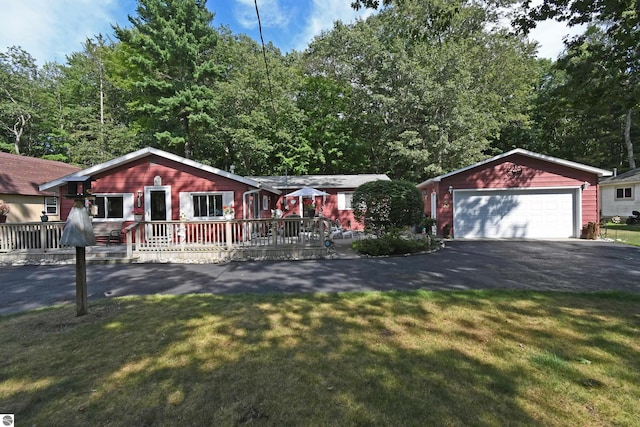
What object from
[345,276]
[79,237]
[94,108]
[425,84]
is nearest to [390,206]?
[345,276]

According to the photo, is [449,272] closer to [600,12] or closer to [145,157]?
[600,12]

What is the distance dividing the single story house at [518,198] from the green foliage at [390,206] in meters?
4.14

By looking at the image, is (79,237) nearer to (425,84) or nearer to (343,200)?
(343,200)

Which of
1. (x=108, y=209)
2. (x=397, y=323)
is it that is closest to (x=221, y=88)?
(x=108, y=209)

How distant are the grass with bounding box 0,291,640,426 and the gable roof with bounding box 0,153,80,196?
58.2 ft

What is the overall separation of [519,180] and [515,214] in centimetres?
154

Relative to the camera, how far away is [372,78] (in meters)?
22.7

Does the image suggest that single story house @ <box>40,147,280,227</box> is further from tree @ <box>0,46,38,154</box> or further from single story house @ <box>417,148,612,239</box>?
tree @ <box>0,46,38,154</box>

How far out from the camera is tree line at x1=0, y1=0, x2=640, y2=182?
21.0 meters

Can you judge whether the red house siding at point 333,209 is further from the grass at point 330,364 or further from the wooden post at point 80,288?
the wooden post at point 80,288

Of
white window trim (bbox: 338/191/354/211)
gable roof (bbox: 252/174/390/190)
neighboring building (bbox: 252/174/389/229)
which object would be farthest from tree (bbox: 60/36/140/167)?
white window trim (bbox: 338/191/354/211)

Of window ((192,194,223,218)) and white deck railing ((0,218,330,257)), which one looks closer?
white deck railing ((0,218,330,257))

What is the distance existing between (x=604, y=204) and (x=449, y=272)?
2432cm

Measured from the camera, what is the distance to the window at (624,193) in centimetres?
2118
